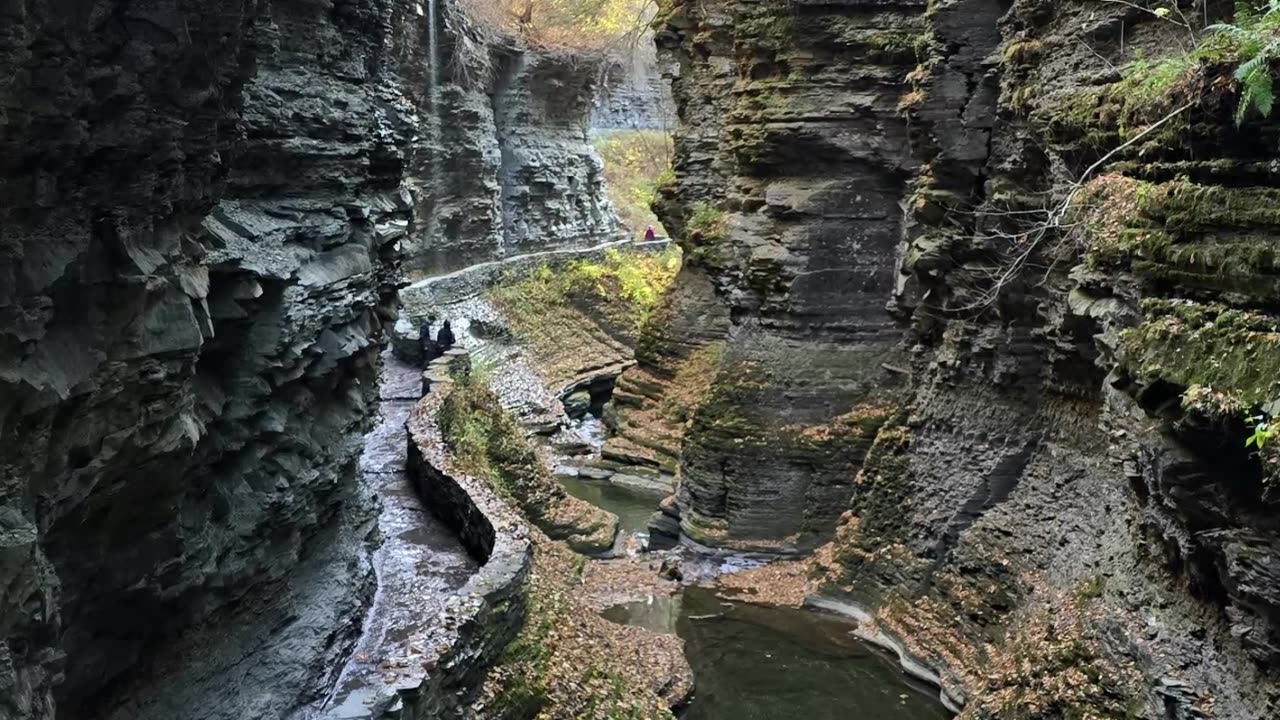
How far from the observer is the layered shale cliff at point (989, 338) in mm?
8164

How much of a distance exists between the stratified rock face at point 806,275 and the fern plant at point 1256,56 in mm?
10084

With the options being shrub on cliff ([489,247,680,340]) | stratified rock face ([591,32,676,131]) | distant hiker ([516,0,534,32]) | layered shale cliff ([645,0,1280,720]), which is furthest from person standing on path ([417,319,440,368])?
stratified rock face ([591,32,676,131])

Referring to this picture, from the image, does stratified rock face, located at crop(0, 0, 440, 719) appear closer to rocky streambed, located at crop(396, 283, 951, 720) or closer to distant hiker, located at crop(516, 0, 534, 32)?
rocky streambed, located at crop(396, 283, 951, 720)

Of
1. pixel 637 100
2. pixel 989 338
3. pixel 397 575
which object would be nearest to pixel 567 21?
pixel 637 100

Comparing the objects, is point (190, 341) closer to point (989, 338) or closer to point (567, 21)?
point (989, 338)

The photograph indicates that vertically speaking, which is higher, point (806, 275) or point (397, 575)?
point (806, 275)

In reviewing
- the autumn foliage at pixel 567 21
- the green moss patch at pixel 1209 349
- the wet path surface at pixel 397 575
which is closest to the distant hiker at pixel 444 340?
the wet path surface at pixel 397 575

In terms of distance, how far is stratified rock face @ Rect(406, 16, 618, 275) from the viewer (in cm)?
3438

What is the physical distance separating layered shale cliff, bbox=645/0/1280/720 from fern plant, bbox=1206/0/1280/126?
41 centimetres

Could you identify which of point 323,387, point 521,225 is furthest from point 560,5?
point 323,387

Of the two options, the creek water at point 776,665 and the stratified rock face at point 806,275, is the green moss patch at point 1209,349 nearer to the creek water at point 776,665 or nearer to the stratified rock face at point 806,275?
the creek water at point 776,665

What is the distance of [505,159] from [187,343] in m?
33.2

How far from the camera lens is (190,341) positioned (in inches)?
303

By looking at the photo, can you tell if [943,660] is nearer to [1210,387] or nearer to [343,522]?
[1210,387]
